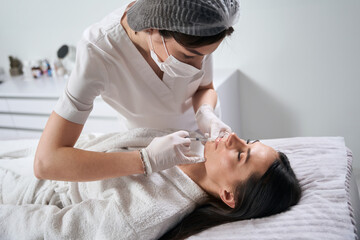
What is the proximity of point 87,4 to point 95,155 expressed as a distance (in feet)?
5.88

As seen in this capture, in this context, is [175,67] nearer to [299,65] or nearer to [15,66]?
[299,65]

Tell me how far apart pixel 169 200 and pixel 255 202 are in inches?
13.1

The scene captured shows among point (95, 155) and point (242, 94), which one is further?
point (242, 94)

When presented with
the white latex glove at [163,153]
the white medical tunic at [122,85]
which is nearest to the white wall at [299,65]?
the white medical tunic at [122,85]

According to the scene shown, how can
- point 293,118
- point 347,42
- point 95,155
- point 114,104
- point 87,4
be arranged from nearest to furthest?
point 95,155
point 114,104
point 347,42
point 293,118
point 87,4

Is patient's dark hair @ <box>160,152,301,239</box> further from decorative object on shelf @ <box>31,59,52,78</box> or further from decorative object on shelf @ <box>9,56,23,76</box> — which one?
decorative object on shelf @ <box>9,56,23,76</box>

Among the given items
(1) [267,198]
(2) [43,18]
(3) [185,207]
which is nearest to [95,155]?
(3) [185,207]

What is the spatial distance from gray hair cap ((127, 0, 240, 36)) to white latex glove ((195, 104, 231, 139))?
1.77ft

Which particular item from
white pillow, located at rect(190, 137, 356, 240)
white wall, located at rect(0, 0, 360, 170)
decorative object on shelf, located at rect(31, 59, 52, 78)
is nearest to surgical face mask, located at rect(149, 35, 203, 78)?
white pillow, located at rect(190, 137, 356, 240)

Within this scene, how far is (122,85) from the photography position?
4.24 feet

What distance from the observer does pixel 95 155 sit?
1120mm

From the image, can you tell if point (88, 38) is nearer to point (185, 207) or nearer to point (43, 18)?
point (185, 207)

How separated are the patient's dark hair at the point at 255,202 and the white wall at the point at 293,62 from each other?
92cm

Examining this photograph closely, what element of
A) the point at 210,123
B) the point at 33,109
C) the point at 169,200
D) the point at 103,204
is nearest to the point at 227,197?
the point at 169,200
